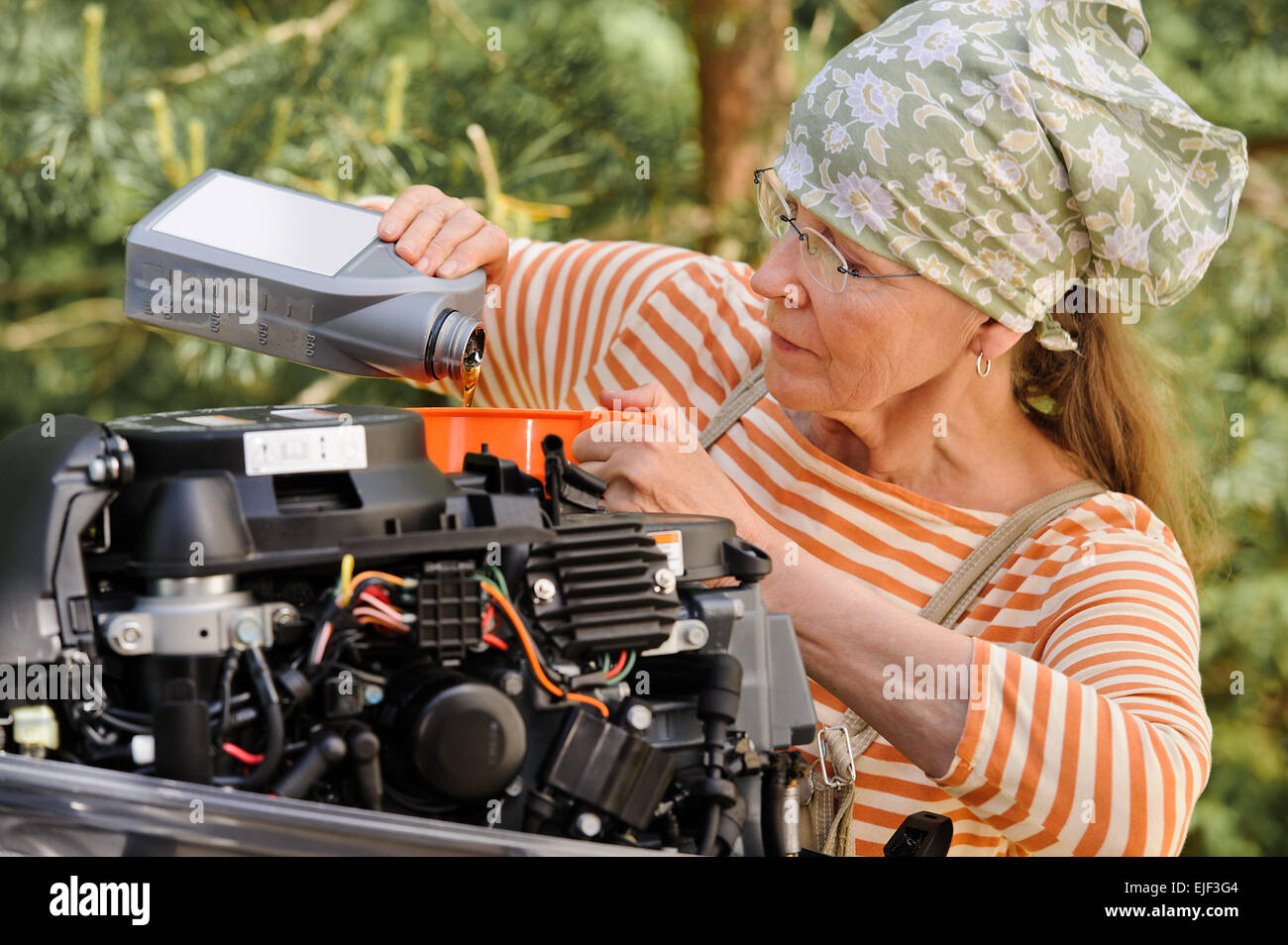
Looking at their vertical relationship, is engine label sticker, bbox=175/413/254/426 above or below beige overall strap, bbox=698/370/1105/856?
above

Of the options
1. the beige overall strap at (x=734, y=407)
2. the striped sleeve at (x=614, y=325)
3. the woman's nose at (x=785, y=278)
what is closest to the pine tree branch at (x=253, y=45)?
the striped sleeve at (x=614, y=325)

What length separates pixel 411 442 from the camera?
2.92 feet

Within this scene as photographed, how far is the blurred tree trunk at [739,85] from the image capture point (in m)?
2.61

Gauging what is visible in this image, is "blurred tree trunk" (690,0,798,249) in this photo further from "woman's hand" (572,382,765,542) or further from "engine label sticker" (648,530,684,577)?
"engine label sticker" (648,530,684,577)

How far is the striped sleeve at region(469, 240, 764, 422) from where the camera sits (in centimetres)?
165

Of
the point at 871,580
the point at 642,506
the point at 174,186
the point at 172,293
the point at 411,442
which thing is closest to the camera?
the point at 411,442

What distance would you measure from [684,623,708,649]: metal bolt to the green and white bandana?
0.53 m

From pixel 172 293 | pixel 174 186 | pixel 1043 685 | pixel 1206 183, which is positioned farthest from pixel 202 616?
pixel 174 186

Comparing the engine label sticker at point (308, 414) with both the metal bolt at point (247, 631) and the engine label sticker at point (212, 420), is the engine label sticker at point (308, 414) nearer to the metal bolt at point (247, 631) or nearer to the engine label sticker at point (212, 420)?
the engine label sticker at point (212, 420)

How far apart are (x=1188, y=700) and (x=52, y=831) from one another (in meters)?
0.97

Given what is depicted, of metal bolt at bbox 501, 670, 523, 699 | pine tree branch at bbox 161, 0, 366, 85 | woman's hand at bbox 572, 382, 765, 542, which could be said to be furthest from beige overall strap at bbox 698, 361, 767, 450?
pine tree branch at bbox 161, 0, 366, 85

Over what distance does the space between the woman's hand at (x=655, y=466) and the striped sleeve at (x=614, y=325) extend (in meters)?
0.33
